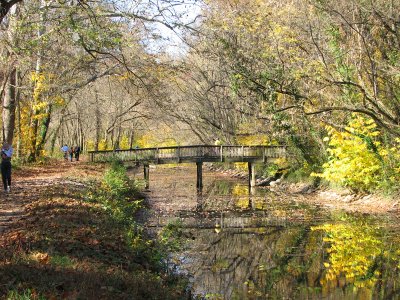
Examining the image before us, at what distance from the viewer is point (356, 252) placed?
38.4ft

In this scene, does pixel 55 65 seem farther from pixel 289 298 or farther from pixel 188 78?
pixel 289 298

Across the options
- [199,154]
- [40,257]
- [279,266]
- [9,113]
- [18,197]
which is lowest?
[279,266]

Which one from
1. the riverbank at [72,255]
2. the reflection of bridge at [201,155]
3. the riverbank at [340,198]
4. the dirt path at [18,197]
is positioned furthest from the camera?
the reflection of bridge at [201,155]

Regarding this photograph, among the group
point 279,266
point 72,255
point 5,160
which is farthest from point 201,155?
point 72,255

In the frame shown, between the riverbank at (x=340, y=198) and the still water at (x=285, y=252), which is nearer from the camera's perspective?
the still water at (x=285, y=252)

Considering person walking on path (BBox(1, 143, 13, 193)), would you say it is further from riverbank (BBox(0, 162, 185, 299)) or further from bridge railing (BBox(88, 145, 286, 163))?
bridge railing (BBox(88, 145, 286, 163))

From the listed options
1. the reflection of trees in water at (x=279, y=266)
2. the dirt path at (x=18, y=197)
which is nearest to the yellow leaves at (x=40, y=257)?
the dirt path at (x=18, y=197)

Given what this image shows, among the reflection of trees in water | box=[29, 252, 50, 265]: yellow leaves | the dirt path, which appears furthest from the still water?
the dirt path

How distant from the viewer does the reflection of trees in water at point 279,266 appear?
29.1 ft

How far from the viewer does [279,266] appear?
10.7 metres

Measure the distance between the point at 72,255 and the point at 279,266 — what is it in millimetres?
4956

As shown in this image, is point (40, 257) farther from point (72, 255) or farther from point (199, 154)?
point (199, 154)

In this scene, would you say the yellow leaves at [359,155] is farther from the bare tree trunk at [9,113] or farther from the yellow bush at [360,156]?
the bare tree trunk at [9,113]

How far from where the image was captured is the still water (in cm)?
904
